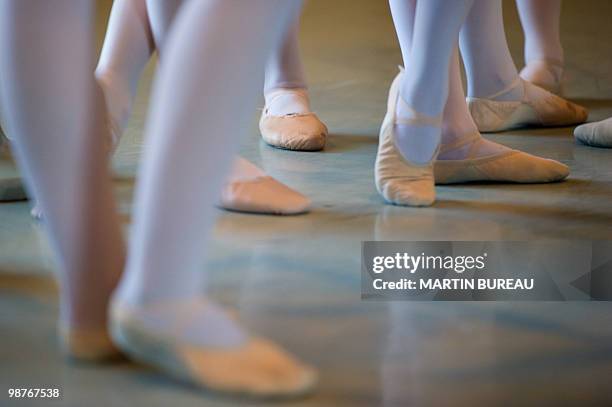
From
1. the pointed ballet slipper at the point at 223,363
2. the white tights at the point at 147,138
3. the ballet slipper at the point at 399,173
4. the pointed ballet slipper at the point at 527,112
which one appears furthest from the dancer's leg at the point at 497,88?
the pointed ballet slipper at the point at 223,363

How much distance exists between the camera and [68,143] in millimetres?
989

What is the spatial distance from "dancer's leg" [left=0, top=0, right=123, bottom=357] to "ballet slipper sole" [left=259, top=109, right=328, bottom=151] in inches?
41.6

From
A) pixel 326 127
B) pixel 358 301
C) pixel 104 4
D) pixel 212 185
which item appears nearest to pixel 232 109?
pixel 212 185

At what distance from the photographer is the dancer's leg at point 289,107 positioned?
2.08 m

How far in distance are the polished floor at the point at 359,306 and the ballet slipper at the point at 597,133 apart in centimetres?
2

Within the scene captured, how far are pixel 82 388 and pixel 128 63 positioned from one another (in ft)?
2.82

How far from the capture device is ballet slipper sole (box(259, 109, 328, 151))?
207 cm

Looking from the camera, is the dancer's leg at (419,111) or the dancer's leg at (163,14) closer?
the dancer's leg at (163,14)

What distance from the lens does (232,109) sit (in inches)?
35.1

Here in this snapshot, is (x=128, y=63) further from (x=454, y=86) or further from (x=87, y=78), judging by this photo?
(x=87, y=78)

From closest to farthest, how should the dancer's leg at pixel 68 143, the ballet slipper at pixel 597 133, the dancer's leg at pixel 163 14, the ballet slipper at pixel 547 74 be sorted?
the dancer's leg at pixel 68 143 < the dancer's leg at pixel 163 14 < the ballet slipper at pixel 597 133 < the ballet slipper at pixel 547 74

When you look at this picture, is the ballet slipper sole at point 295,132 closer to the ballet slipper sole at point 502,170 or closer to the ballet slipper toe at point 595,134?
the ballet slipper sole at point 502,170

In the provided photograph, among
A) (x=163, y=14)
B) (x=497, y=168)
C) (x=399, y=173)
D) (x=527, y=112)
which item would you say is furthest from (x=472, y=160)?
(x=163, y=14)

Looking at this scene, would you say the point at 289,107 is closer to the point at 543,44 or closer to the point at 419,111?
the point at 419,111
